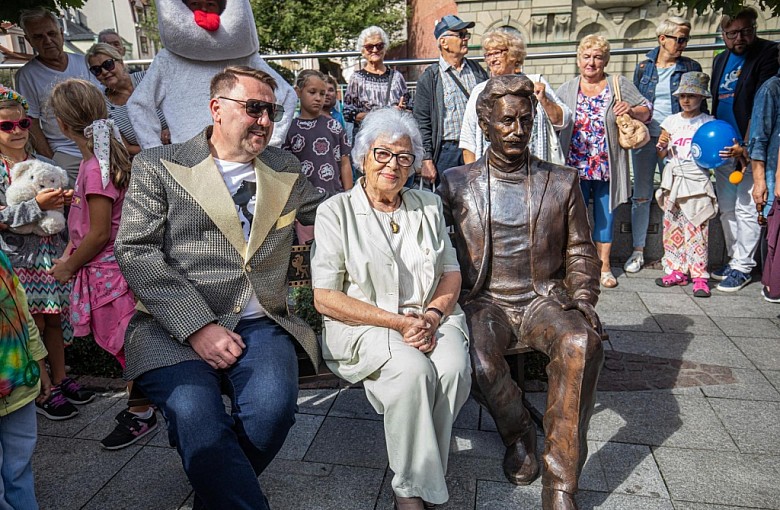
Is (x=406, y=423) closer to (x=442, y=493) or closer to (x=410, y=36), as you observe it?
(x=442, y=493)

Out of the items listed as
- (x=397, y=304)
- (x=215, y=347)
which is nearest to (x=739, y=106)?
(x=397, y=304)

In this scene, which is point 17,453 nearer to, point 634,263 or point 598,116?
point 598,116

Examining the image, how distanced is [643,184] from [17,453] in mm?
5577

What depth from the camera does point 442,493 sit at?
2396 mm

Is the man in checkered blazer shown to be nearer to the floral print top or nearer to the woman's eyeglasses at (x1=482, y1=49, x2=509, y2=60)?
the woman's eyeglasses at (x1=482, y1=49, x2=509, y2=60)

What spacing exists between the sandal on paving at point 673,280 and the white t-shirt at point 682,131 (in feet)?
3.47

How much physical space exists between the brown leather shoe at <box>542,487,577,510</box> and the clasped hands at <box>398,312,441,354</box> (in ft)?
2.56

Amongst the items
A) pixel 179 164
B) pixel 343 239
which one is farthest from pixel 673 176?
pixel 179 164

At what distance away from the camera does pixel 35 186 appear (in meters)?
3.16

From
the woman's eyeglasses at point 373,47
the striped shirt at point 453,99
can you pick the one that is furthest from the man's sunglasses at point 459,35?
the woman's eyeglasses at point 373,47

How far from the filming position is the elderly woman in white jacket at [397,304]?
2398 mm

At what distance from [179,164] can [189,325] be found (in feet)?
2.28

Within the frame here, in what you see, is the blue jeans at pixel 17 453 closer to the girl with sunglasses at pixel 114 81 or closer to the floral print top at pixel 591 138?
the girl with sunglasses at pixel 114 81

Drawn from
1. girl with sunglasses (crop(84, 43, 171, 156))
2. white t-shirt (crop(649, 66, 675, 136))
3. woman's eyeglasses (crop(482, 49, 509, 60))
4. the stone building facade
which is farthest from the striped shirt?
the stone building facade
